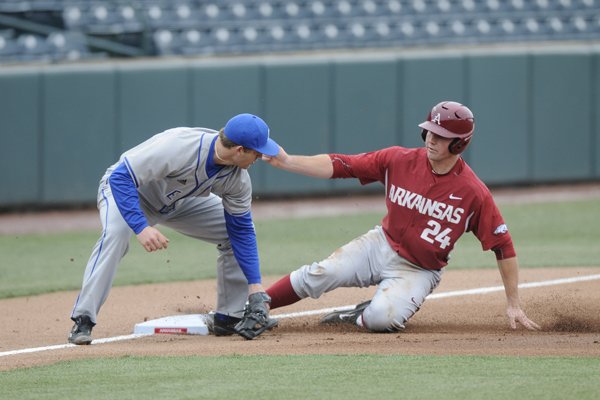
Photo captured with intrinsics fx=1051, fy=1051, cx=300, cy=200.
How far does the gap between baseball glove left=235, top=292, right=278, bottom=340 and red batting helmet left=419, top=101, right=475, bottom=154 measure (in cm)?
135

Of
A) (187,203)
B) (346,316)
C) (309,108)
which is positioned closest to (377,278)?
(346,316)

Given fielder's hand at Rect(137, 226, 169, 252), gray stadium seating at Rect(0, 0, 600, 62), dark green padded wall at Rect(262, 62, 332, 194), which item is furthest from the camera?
gray stadium seating at Rect(0, 0, 600, 62)

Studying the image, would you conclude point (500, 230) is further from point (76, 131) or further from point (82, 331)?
point (76, 131)

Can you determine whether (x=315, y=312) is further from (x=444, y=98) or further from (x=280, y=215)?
(x=444, y=98)

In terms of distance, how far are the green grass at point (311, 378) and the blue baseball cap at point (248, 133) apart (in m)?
1.12

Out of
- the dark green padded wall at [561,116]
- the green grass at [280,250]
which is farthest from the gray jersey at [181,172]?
the dark green padded wall at [561,116]

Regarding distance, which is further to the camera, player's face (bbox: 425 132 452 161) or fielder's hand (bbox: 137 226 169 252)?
player's face (bbox: 425 132 452 161)

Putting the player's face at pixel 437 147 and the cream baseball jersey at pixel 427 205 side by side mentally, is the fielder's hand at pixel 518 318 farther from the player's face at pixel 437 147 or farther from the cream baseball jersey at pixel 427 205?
the player's face at pixel 437 147

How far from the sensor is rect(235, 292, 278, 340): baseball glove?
5879mm

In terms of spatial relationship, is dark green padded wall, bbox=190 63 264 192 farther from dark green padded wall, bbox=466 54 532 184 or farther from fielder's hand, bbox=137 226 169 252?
fielder's hand, bbox=137 226 169 252

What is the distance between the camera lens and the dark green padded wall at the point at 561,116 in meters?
13.0

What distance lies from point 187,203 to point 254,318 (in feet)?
2.64

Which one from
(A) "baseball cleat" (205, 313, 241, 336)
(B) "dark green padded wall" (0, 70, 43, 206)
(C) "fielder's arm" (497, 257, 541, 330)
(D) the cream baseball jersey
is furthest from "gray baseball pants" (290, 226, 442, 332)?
(B) "dark green padded wall" (0, 70, 43, 206)


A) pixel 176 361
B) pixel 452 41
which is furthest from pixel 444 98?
pixel 176 361
